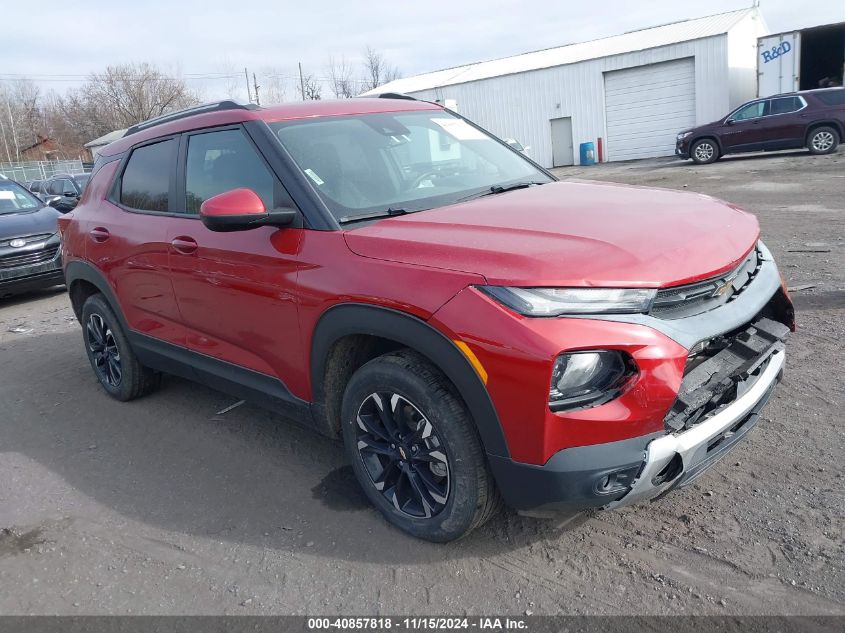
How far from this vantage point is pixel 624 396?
2.33 metres

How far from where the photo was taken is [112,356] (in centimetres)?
508

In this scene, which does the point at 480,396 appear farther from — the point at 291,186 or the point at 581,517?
Result: the point at 291,186

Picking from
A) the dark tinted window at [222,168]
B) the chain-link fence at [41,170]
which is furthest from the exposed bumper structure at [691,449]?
the chain-link fence at [41,170]

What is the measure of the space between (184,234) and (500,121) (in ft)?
89.4

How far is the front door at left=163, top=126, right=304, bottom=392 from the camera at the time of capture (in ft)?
10.6

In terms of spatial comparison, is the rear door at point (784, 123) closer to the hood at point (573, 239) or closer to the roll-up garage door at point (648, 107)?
the roll-up garage door at point (648, 107)

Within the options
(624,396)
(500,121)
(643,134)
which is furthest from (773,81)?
(624,396)

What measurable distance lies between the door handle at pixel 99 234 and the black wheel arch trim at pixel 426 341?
238cm

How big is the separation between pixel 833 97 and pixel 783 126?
1279 millimetres

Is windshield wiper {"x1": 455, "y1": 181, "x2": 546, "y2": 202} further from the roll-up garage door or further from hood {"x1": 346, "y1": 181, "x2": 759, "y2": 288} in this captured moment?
the roll-up garage door

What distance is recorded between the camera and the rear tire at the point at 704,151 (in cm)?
1956

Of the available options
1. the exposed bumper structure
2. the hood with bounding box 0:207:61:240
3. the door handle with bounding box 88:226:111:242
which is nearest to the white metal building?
the hood with bounding box 0:207:61:240

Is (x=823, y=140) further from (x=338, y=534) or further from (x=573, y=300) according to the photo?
(x=338, y=534)

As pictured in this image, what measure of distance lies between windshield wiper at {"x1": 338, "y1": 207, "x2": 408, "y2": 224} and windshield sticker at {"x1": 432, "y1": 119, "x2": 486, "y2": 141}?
1.11m
